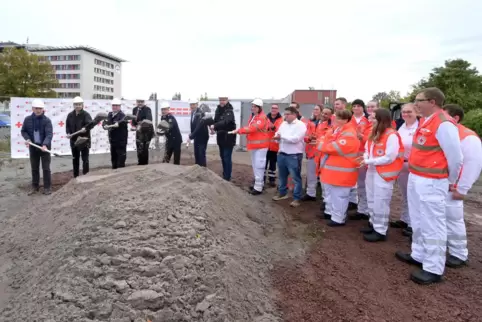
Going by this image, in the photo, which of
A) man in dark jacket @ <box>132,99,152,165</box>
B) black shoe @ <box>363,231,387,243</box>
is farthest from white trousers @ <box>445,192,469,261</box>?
man in dark jacket @ <box>132,99,152,165</box>

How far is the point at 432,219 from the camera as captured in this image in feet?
11.2

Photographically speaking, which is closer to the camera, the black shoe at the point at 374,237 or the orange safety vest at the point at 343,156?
the black shoe at the point at 374,237

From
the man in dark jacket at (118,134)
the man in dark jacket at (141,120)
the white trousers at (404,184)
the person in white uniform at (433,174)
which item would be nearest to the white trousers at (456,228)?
the person in white uniform at (433,174)

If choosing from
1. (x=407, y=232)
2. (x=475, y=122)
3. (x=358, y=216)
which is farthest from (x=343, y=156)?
(x=475, y=122)

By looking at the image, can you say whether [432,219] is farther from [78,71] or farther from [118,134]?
[78,71]

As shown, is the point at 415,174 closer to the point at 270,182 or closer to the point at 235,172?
the point at 270,182

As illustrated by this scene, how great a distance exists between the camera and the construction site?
2615mm

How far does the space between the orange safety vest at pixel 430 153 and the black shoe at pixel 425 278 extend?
101cm

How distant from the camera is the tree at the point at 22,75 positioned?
2775cm

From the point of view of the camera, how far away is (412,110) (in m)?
4.61

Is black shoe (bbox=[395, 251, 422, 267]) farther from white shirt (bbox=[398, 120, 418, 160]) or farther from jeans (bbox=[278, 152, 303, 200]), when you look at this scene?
jeans (bbox=[278, 152, 303, 200])

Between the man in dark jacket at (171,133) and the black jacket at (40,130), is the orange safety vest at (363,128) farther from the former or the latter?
the black jacket at (40,130)

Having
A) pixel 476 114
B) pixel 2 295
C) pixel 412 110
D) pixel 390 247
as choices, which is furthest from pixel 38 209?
pixel 476 114

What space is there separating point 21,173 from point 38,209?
4468 mm
